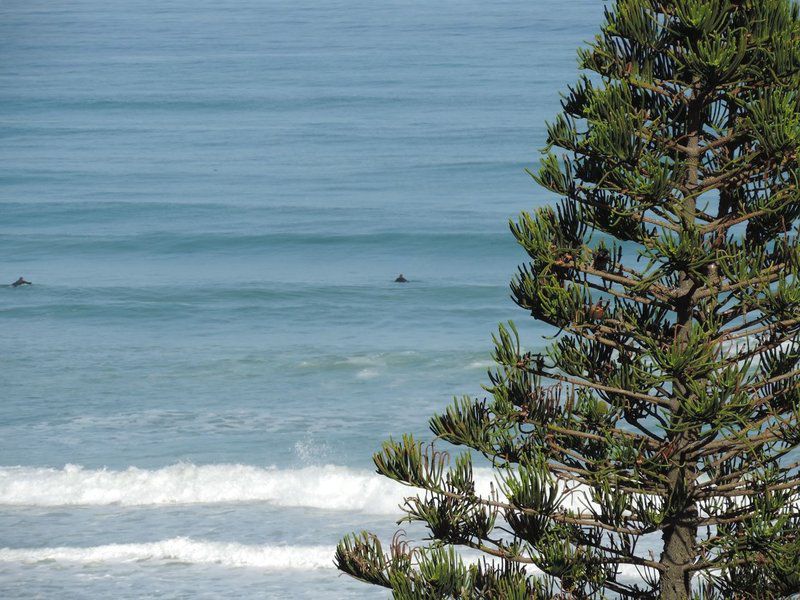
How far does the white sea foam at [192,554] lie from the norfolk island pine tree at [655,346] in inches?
365

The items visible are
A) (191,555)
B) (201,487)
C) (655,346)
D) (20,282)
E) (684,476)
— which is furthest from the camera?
(20,282)

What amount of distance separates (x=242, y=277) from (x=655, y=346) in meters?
31.7

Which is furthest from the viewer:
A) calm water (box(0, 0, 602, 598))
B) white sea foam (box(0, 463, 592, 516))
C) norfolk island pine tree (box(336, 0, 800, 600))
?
white sea foam (box(0, 463, 592, 516))

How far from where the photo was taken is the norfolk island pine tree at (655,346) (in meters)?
8.95

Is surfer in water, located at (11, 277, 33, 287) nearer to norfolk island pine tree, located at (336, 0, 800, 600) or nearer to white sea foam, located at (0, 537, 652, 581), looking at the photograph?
white sea foam, located at (0, 537, 652, 581)

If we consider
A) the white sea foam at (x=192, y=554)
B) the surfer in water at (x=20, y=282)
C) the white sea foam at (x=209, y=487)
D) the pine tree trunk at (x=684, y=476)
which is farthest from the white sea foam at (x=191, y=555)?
the surfer in water at (x=20, y=282)

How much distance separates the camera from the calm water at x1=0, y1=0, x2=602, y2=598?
21.0 meters

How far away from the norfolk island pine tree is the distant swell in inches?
483

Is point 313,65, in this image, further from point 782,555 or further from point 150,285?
point 782,555

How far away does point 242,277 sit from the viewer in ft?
131

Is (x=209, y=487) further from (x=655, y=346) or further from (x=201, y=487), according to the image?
(x=655, y=346)

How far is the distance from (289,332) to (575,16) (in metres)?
52.9

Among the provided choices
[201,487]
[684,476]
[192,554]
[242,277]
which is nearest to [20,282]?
[242,277]

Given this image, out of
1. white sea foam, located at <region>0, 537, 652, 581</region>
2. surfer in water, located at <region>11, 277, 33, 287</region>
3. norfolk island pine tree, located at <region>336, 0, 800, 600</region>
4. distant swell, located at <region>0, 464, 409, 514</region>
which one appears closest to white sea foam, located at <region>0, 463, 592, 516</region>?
distant swell, located at <region>0, 464, 409, 514</region>
